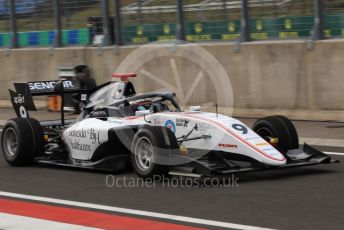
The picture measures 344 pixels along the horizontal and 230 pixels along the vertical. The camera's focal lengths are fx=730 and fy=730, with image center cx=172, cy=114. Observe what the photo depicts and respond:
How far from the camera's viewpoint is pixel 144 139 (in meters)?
8.73

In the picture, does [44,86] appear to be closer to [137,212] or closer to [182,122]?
[182,122]

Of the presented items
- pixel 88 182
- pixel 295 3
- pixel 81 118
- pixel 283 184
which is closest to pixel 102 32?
pixel 295 3

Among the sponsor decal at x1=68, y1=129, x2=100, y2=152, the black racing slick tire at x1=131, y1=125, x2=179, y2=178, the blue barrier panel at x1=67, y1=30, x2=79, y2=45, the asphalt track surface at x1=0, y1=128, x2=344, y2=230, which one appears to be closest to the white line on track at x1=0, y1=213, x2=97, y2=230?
the asphalt track surface at x1=0, y1=128, x2=344, y2=230

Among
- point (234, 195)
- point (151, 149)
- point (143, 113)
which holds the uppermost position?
point (143, 113)

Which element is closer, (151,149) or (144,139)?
(151,149)

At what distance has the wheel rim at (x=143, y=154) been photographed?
873 centimetres

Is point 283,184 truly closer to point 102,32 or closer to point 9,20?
point 102,32

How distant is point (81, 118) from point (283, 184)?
3.29 meters

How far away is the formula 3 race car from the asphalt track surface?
21cm

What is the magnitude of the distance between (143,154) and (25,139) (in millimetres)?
2111

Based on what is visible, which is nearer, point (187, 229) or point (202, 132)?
point (187, 229)

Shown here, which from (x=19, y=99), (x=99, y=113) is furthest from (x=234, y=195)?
(x=19, y=99)

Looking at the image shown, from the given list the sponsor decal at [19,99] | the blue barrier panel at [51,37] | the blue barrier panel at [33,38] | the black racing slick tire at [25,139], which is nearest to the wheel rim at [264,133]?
the black racing slick tire at [25,139]

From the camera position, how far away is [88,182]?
910 centimetres
